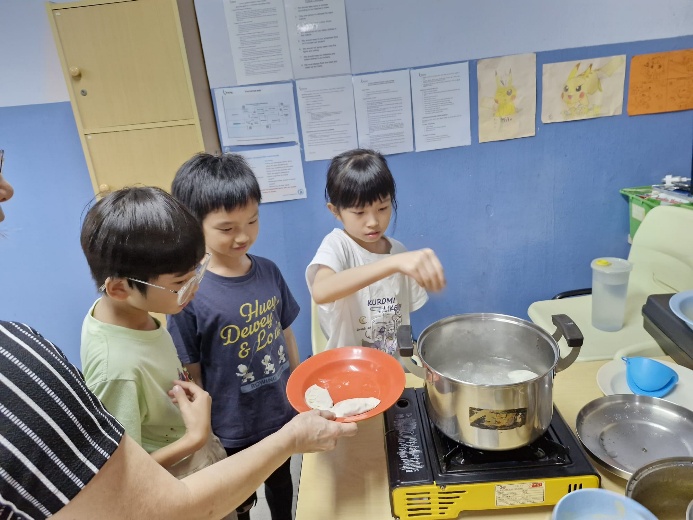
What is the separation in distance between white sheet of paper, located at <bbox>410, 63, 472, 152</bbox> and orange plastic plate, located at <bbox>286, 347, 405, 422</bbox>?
1.40m

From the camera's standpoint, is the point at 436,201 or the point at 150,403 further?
the point at 436,201

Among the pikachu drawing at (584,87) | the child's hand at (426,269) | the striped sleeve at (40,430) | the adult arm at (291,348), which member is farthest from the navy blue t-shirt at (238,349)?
the pikachu drawing at (584,87)

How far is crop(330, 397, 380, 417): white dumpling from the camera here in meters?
0.92

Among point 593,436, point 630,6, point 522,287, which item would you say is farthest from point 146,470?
point 630,6

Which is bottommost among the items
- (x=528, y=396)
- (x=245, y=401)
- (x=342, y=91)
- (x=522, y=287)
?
(x=522, y=287)

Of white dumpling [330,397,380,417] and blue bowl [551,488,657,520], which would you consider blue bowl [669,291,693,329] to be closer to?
blue bowl [551,488,657,520]

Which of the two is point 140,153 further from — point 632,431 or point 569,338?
point 632,431

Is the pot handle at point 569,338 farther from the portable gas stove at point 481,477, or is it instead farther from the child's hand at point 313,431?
the child's hand at point 313,431

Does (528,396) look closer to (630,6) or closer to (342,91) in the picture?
(342,91)

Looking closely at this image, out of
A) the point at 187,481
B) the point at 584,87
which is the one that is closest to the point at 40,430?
the point at 187,481

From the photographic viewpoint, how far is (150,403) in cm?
96

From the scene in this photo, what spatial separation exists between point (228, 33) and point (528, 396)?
202 centimetres

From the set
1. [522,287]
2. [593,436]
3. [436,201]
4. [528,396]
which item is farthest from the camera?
[522,287]

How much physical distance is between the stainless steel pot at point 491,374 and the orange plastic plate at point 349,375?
105mm
